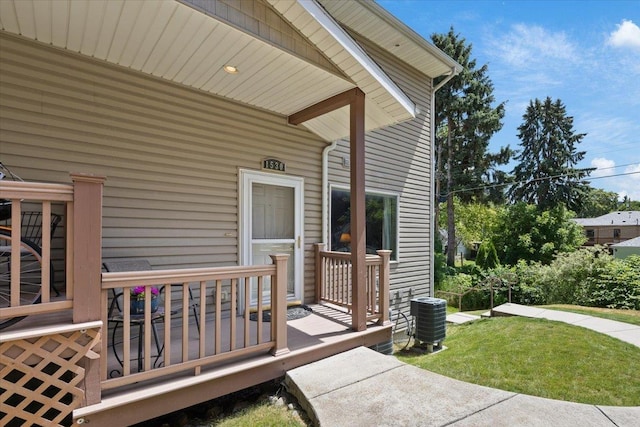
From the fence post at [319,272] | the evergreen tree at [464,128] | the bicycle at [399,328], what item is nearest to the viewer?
the fence post at [319,272]

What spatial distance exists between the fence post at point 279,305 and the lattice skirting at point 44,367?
1316 millimetres

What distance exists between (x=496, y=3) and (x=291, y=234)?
10.2 m

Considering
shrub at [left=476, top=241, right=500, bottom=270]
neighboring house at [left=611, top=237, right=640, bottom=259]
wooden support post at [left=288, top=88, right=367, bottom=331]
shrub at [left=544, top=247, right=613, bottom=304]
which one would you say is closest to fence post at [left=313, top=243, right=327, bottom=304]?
wooden support post at [left=288, top=88, right=367, bottom=331]

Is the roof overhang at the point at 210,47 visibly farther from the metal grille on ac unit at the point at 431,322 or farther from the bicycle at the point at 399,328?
the bicycle at the point at 399,328

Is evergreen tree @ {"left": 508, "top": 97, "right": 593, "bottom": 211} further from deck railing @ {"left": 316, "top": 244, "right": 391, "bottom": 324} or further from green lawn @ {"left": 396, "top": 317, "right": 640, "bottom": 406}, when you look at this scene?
deck railing @ {"left": 316, "top": 244, "right": 391, "bottom": 324}

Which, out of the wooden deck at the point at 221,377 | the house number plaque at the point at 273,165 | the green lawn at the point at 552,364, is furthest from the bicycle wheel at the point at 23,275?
the green lawn at the point at 552,364

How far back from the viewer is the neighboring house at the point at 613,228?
30.8 meters

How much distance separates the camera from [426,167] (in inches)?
301

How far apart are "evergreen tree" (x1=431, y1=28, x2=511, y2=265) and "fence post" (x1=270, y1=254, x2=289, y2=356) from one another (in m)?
16.5

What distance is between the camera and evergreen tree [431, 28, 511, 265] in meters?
17.2

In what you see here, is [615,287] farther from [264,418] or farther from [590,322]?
[264,418]

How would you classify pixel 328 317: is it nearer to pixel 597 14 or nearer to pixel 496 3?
pixel 496 3

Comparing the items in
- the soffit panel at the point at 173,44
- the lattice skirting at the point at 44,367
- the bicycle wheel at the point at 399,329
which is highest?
the soffit panel at the point at 173,44

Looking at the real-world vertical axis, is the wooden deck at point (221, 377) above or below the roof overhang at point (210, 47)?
below
